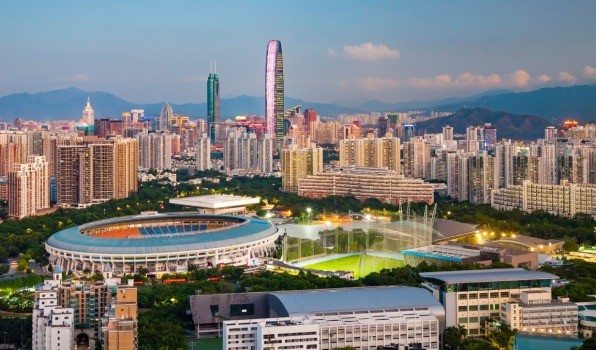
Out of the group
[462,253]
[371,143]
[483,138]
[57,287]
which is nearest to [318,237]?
[462,253]

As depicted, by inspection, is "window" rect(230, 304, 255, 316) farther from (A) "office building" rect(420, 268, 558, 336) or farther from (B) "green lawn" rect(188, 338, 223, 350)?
(A) "office building" rect(420, 268, 558, 336)

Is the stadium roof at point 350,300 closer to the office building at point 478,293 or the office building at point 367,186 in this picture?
the office building at point 478,293

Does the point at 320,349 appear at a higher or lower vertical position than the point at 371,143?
lower

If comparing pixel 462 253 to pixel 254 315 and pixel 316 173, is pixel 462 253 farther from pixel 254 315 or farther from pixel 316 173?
pixel 316 173

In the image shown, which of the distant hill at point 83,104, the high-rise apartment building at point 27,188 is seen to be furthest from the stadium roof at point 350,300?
the distant hill at point 83,104

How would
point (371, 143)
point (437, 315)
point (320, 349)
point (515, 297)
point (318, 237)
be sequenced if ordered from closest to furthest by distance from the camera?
point (320, 349) → point (437, 315) → point (515, 297) → point (318, 237) → point (371, 143)

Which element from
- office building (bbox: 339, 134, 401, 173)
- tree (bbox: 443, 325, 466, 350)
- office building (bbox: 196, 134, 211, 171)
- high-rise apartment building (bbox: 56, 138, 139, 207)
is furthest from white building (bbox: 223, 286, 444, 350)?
office building (bbox: 196, 134, 211, 171)

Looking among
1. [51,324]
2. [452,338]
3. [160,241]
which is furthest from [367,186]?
[51,324]
